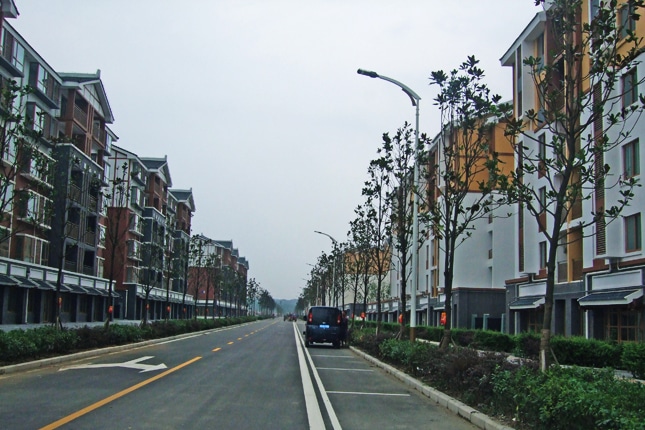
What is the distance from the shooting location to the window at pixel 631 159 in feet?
85.9

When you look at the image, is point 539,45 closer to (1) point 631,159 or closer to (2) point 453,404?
(1) point 631,159

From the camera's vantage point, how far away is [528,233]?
1475 inches

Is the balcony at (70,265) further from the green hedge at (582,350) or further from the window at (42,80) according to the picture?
the green hedge at (582,350)

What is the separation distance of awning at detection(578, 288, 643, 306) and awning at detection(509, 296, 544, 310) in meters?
5.09

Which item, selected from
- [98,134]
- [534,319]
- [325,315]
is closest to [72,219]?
[98,134]

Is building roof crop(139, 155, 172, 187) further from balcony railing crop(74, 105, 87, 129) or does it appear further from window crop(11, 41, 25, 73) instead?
window crop(11, 41, 25, 73)

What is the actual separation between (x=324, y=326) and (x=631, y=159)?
616 inches

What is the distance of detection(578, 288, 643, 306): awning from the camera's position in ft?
82.5

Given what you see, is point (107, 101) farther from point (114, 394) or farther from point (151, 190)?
point (114, 394)

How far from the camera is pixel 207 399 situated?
38.0 feet

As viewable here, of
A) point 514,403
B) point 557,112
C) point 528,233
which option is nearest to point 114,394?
point 514,403

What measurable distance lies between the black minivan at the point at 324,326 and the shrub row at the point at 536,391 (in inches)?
674

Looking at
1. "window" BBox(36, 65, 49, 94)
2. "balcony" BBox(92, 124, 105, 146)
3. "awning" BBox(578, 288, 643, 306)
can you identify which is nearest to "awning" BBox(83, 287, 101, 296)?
"balcony" BBox(92, 124, 105, 146)

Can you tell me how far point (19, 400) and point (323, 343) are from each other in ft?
82.6
